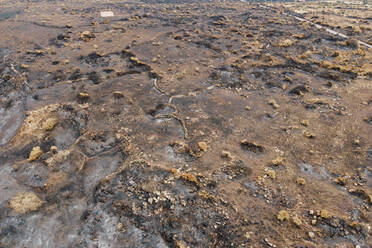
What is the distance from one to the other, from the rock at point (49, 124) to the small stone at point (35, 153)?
3.03 metres

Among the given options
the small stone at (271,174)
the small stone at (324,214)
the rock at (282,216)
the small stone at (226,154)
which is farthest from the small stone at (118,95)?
the small stone at (324,214)

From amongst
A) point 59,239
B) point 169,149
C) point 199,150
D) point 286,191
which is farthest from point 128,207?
point 286,191

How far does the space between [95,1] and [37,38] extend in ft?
194

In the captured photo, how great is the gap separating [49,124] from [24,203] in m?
10.5

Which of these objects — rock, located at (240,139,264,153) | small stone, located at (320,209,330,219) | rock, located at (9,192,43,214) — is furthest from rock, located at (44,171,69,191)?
small stone, located at (320,209,330,219)

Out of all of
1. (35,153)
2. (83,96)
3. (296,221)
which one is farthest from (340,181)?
(83,96)

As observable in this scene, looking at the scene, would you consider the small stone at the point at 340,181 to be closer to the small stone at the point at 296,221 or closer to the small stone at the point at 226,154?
the small stone at the point at 296,221

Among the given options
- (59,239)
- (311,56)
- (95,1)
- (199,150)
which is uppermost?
(95,1)

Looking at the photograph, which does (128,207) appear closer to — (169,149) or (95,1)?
(169,149)

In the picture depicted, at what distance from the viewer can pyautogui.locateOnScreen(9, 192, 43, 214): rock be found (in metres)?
18.0

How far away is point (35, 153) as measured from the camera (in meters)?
22.9

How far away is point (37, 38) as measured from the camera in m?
54.2

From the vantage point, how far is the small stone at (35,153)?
73.2 feet

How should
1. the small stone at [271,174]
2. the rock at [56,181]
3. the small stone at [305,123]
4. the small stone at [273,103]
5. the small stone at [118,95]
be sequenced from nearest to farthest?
the rock at [56,181] < the small stone at [271,174] < the small stone at [305,123] < the small stone at [273,103] < the small stone at [118,95]
